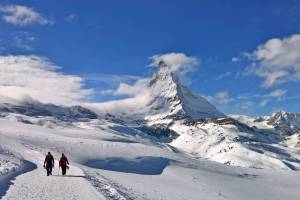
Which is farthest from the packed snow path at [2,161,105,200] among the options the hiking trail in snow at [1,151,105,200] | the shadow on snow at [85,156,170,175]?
the shadow on snow at [85,156,170,175]

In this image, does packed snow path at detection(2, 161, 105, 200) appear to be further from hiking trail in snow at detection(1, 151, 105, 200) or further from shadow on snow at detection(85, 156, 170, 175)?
shadow on snow at detection(85, 156, 170, 175)

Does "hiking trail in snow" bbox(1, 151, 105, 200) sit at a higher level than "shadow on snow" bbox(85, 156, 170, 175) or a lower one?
lower

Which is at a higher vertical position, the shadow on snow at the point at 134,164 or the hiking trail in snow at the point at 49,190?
the shadow on snow at the point at 134,164

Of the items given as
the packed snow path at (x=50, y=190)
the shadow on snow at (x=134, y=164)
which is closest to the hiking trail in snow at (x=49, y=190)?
the packed snow path at (x=50, y=190)

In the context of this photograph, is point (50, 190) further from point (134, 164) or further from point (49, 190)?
point (134, 164)

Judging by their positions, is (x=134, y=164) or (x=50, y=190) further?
(x=134, y=164)

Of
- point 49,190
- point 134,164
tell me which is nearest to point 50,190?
point 49,190

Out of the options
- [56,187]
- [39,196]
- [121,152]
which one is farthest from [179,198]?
[121,152]

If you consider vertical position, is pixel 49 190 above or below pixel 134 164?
below

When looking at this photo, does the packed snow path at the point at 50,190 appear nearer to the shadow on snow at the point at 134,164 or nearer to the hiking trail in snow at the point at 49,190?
the hiking trail in snow at the point at 49,190

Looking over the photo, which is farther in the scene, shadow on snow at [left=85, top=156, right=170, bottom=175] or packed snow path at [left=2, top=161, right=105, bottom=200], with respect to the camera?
shadow on snow at [left=85, top=156, right=170, bottom=175]

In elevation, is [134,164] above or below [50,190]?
above

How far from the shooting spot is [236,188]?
288ft

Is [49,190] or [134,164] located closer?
[49,190]
